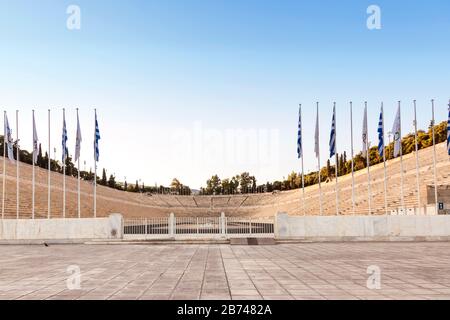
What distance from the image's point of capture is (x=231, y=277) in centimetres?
1173

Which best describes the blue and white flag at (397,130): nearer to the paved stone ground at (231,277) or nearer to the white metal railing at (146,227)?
the paved stone ground at (231,277)

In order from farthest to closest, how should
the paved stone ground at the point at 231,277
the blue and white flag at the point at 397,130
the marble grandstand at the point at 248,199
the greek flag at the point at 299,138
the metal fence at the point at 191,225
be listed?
the marble grandstand at the point at 248,199 → the greek flag at the point at 299,138 → the blue and white flag at the point at 397,130 → the metal fence at the point at 191,225 → the paved stone ground at the point at 231,277

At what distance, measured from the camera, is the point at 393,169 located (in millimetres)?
A: 68312

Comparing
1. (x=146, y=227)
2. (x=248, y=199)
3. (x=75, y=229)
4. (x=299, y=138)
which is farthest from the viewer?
(x=248, y=199)

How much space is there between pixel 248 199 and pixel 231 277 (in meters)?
103

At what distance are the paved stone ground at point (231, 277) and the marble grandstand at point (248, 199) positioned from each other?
28569 millimetres

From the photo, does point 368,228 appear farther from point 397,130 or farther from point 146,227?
point 146,227

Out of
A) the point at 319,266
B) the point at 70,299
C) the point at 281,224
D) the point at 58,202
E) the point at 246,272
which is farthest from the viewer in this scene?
the point at 58,202

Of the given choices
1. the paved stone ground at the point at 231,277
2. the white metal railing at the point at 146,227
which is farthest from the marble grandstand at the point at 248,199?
the paved stone ground at the point at 231,277

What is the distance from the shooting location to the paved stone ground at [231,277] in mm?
9234

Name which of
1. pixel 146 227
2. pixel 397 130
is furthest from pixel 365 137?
pixel 146 227
